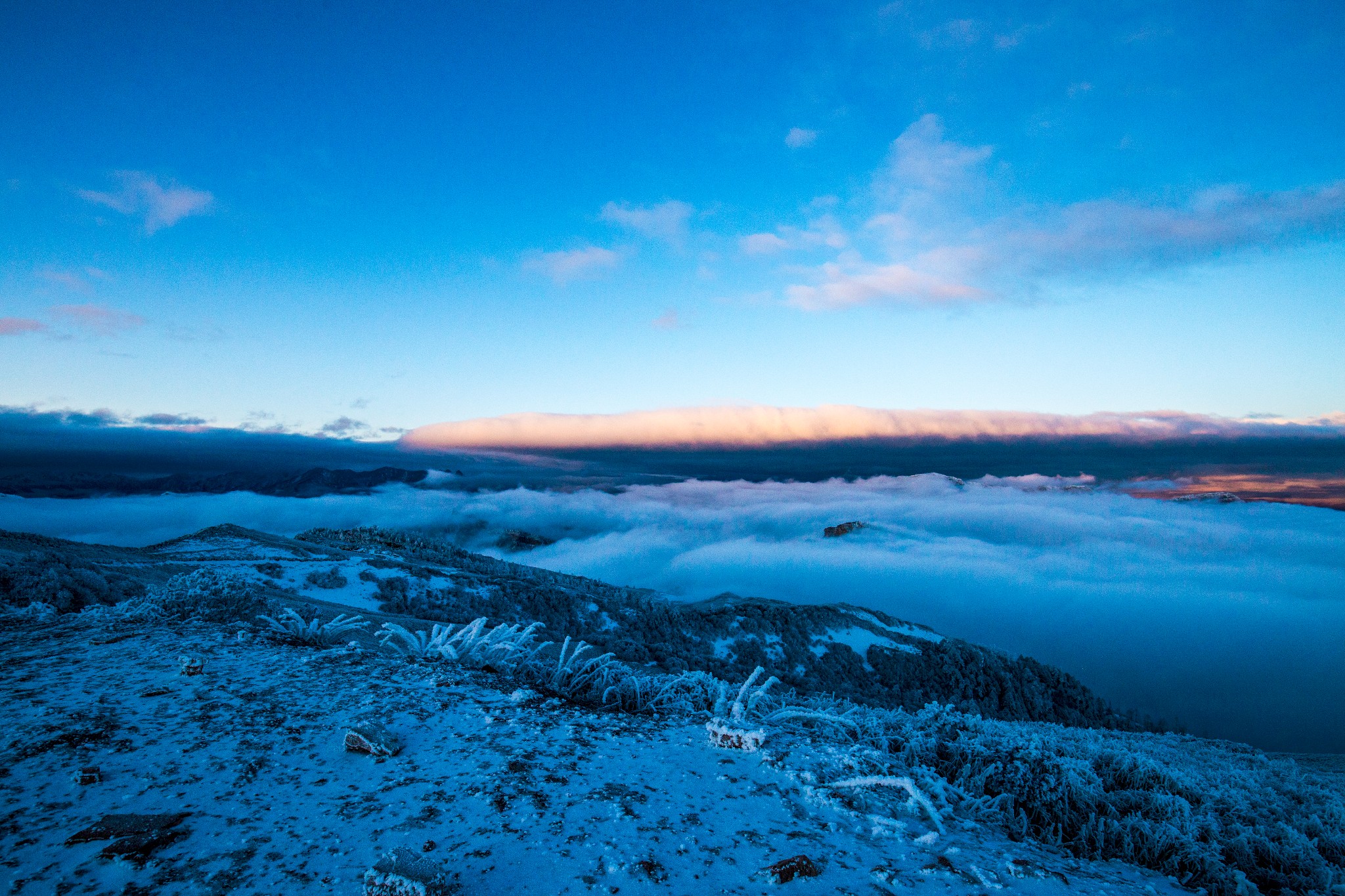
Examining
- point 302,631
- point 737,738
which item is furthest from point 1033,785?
point 302,631

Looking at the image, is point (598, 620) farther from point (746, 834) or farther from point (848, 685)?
point (746, 834)

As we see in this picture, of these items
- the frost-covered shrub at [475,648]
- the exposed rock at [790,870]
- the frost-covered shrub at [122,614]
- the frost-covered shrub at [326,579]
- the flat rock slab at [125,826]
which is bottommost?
the frost-covered shrub at [326,579]

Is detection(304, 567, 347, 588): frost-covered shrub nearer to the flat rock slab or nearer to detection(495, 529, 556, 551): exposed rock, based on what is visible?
the flat rock slab

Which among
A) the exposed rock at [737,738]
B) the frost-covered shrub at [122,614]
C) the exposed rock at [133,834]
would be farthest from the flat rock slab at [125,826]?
the frost-covered shrub at [122,614]

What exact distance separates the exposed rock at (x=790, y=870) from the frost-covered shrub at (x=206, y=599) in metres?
4.61

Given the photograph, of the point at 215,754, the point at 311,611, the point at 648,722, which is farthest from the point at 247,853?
the point at 311,611

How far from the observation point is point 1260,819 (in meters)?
2.58

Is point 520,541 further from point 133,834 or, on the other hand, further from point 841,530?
point 133,834

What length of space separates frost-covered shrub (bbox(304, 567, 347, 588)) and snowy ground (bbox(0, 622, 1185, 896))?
8.53 metres

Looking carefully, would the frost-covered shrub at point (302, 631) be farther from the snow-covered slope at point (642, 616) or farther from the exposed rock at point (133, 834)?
the snow-covered slope at point (642, 616)

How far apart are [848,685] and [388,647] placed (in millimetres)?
14740

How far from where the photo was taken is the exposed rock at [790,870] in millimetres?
1638

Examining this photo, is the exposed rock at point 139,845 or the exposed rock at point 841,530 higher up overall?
the exposed rock at point 139,845

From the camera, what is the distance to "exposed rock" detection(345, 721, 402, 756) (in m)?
2.23
